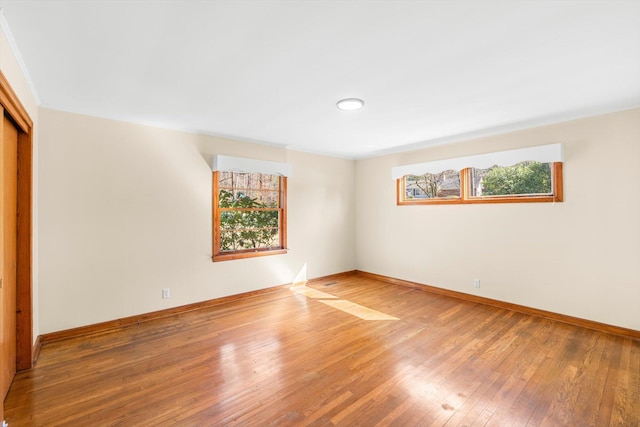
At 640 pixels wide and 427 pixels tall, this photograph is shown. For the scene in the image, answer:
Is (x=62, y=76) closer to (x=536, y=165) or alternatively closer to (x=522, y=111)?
(x=522, y=111)

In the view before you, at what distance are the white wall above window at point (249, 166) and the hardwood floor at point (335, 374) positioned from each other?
2.00m

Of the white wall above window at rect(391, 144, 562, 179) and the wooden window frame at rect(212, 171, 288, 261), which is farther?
the wooden window frame at rect(212, 171, 288, 261)

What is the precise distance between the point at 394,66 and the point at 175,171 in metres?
→ 2.96

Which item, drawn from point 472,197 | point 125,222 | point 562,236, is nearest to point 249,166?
point 125,222

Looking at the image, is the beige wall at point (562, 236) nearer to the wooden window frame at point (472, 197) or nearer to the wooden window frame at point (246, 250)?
the wooden window frame at point (472, 197)

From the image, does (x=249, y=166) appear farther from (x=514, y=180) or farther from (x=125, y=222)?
(x=514, y=180)

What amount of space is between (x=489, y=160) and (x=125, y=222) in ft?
15.3

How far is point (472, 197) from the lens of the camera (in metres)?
4.31

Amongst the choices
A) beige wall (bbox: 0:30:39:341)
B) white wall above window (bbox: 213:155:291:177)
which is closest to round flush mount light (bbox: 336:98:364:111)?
white wall above window (bbox: 213:155:291:177)

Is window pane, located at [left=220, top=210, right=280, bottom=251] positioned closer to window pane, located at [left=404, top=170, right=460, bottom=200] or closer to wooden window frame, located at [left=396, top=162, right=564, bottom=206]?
wooden window frame, located at [left=396, top=162, right=564, bottom=206]

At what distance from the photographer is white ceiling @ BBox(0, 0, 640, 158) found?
1.58 m

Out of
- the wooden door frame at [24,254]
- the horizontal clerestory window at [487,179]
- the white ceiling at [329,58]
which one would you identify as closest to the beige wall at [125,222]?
the white ceiling at [329,58]

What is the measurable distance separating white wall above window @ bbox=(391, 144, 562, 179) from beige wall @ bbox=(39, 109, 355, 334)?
234 centimetres

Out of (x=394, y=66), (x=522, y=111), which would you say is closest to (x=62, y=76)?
(x=394, y=66)
